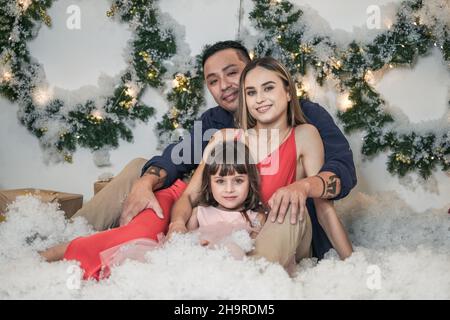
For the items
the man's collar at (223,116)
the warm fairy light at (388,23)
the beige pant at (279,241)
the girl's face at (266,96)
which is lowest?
the beige pant at (279,241)

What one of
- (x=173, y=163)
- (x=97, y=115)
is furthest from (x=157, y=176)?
(x=97, y=115)

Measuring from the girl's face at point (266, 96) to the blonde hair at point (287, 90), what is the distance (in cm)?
2

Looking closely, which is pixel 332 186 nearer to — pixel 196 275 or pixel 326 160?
pixel 326 160

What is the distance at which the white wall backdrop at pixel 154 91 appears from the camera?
2.85 m

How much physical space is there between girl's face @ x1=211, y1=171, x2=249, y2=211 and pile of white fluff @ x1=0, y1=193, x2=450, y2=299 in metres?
0.29

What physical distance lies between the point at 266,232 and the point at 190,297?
0.32m

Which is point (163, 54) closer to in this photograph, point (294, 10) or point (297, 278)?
point (294, 10)

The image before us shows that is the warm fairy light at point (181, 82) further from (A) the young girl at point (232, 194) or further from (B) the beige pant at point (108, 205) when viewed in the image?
(A) the young girl at point (232, 194)

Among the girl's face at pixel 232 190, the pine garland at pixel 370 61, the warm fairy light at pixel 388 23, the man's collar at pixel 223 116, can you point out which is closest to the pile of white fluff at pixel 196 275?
the girl's face at pixel 232 190

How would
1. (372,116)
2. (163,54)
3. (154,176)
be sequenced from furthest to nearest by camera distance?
1. (163,54)
2. (372,116)
3. (154,176)

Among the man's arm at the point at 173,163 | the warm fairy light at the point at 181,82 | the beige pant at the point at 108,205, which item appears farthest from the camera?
the warm fairy light at the point at 181,82

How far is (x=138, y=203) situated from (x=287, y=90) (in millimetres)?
655

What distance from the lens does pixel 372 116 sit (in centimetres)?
281
